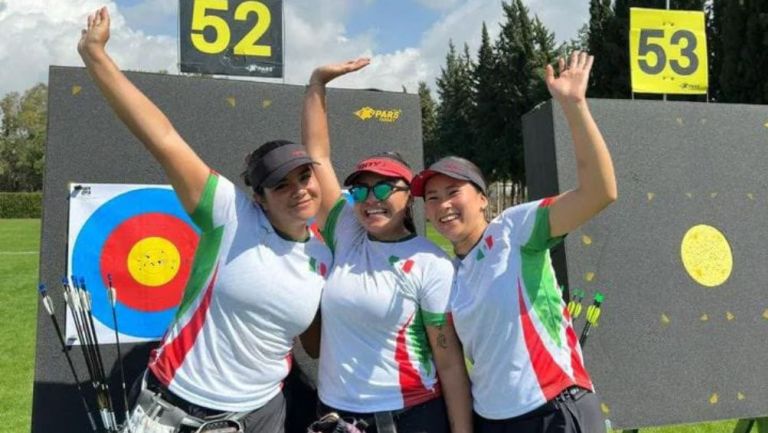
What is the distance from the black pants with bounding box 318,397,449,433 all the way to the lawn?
9.89ft

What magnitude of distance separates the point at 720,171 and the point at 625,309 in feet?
3.05

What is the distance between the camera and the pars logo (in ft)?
10.6

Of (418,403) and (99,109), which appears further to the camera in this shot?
(99,109)

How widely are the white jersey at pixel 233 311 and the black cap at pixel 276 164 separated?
9 centimetres

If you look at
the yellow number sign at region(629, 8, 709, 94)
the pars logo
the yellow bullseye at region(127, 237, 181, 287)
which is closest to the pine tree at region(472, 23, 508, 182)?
the yellow number sign at region(629, 8, 709, 94)

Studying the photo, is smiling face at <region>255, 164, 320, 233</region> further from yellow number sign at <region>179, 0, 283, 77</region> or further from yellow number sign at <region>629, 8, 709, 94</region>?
yellow number sign at <region>629, 8, 709, 94</region>

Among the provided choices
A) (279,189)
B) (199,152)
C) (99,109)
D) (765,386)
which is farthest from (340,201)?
(765,386)

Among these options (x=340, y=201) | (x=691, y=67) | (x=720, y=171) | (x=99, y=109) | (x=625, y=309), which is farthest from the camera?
(x=691, y=67)

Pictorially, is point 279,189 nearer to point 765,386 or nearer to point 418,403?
point 418,403

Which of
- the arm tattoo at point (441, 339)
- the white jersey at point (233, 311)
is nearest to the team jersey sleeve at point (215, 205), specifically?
the white jersey at point (233, 311)

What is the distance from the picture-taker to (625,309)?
329 centimetres

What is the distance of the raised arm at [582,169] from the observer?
178 centimetres

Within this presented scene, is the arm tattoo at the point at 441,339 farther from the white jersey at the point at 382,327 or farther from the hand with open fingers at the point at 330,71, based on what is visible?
the hand with open fingers at the point at 330,71

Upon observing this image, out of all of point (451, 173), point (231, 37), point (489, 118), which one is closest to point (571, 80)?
point (451, 173)
